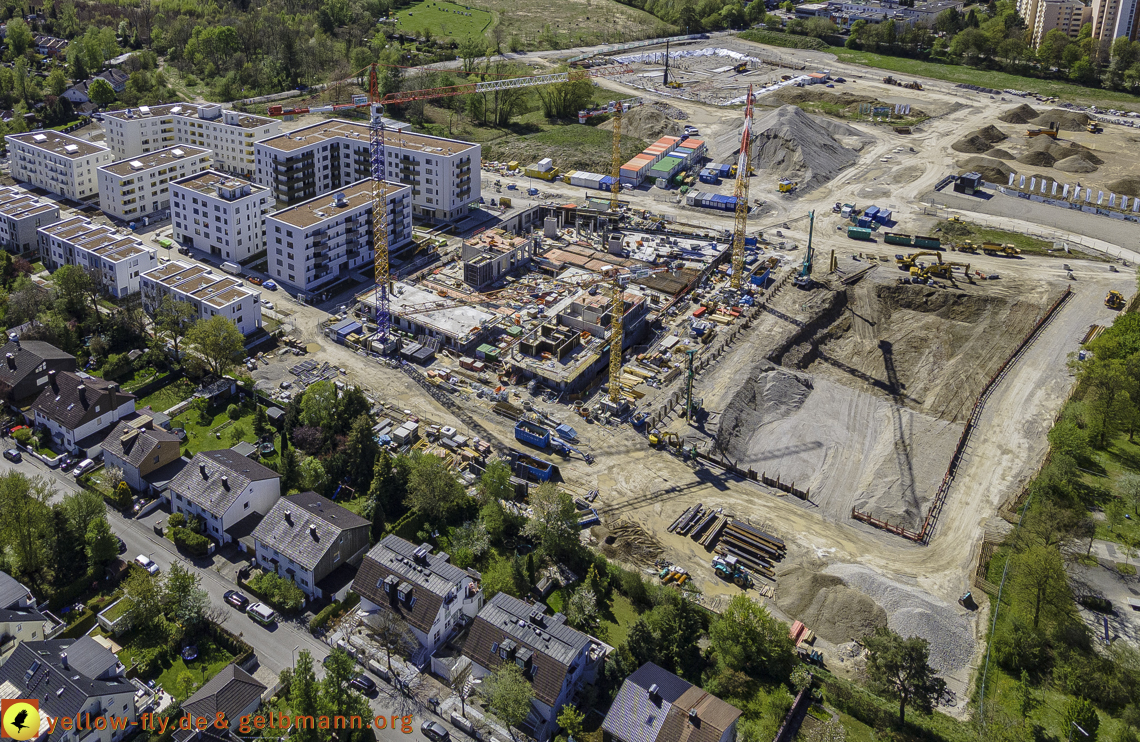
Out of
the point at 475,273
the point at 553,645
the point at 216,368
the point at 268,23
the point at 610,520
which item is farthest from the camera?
the point at 268,23

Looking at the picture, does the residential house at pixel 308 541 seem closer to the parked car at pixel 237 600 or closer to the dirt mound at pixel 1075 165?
the parked car at pixel 237 600

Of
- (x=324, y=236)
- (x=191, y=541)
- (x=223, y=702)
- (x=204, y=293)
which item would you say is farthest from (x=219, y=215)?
(x=223, y=702)

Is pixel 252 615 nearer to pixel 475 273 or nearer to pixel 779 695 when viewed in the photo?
pixel 779 695

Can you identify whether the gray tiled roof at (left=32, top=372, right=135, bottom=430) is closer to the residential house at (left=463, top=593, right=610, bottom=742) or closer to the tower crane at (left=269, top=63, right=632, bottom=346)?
the tower crane at (left=269, top=63, right=632, bottom=346)

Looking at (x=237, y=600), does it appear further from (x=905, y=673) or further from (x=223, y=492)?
(x=905, y=673)

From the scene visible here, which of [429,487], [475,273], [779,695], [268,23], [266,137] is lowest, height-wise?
[779,695]

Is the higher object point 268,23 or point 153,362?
point 268,23

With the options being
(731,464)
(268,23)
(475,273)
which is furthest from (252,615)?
(268,23)
